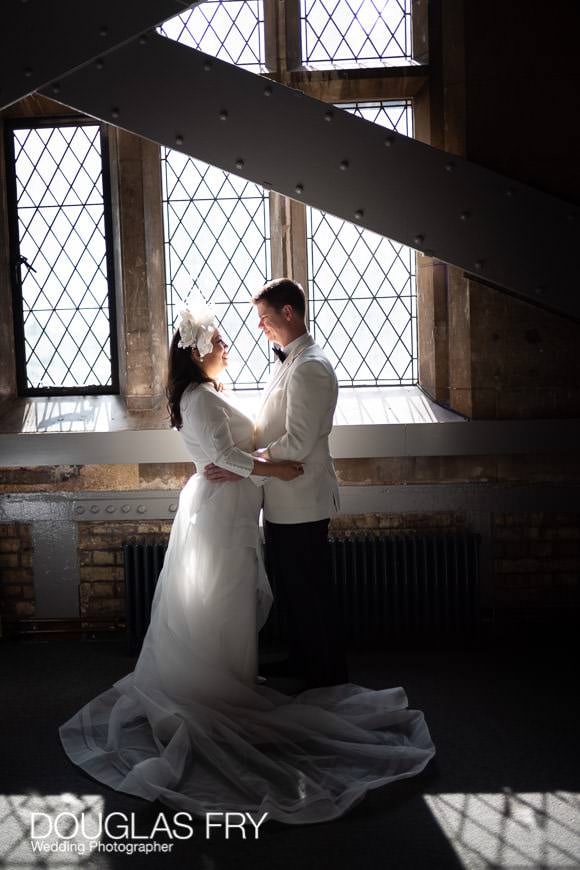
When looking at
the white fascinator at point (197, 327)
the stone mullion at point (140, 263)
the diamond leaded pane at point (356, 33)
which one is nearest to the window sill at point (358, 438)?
the stone mullion at point (140, 263)

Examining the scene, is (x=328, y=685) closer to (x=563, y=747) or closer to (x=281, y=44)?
(x=563, y=747)

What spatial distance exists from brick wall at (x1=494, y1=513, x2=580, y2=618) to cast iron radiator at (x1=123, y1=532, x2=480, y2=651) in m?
0.24

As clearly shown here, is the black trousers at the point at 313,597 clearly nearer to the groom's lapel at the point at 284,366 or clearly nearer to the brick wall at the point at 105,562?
the groom's lapel at the point at 284,366

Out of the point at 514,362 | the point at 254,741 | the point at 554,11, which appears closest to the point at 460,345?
the point at 514,362

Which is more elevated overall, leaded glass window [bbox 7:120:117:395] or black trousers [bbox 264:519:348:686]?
leaded glass window [bbox 7:120:117:395]

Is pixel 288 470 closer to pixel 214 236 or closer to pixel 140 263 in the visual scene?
pixel 140 263

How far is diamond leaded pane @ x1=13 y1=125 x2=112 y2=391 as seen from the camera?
17.9 ft

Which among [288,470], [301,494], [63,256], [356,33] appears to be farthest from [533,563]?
[63,256]

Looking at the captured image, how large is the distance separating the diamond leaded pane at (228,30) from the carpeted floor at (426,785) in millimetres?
3455

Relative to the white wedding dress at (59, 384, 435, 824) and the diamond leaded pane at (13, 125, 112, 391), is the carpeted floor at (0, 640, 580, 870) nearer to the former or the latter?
the white wedding dress at (59, 384, 435, 824)

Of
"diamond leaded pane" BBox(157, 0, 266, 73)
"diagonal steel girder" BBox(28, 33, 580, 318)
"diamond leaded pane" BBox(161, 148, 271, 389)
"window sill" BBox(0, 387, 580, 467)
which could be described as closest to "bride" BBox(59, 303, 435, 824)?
"diagonal steel girder" BBox(28, 33, 580, 318)

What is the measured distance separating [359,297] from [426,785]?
298cm

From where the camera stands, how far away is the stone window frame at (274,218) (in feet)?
16.9

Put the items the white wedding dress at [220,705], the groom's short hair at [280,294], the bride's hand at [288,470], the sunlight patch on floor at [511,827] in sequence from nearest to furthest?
the sunlight patch on floor at [511,827] < the white wedding dress at [220,705] < the bride's hand at [288,470] < the groom's short hair at [280,294]
